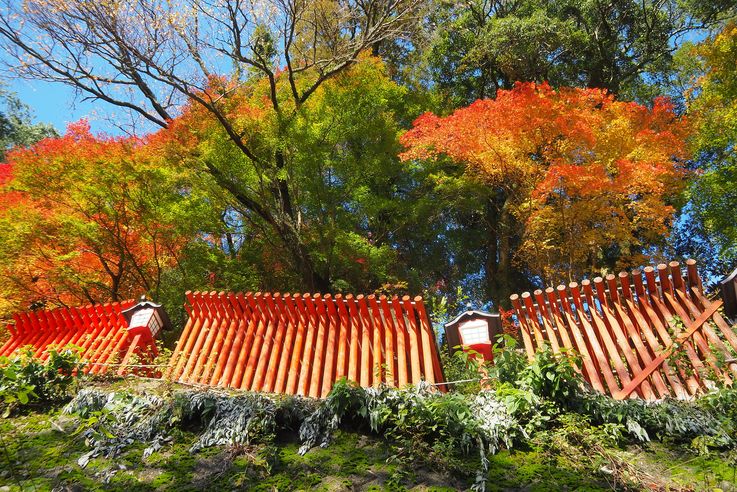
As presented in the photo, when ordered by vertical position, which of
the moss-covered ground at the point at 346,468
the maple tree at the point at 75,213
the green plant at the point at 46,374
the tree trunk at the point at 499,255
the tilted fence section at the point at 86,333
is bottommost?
the moss-covered ground at the point at 346,468

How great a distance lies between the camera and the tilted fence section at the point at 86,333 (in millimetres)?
6312

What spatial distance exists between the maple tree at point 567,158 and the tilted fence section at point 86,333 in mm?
7555

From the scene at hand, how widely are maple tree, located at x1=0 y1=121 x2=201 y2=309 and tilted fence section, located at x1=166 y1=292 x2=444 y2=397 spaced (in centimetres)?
476

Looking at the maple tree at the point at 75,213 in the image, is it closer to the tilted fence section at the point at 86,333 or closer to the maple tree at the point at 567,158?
the tilted fence section at the point at 86,333

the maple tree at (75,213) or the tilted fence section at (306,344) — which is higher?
the maple tree at (75,213)

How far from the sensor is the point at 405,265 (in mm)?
14266

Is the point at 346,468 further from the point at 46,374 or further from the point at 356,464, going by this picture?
the point at 46,374

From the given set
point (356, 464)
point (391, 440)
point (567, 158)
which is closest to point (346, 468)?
point (356, 464)

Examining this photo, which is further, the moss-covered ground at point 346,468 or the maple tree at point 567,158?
the maple tree at point 567,158

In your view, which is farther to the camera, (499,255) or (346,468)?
(499,255)

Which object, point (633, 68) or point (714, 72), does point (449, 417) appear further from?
point (633, 68)

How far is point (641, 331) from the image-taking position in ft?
15.0

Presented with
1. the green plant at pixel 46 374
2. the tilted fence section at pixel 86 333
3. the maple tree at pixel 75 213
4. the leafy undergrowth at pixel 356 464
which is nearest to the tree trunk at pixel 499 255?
the maple tree at pixel 75 213

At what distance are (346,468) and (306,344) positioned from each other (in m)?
2.75
